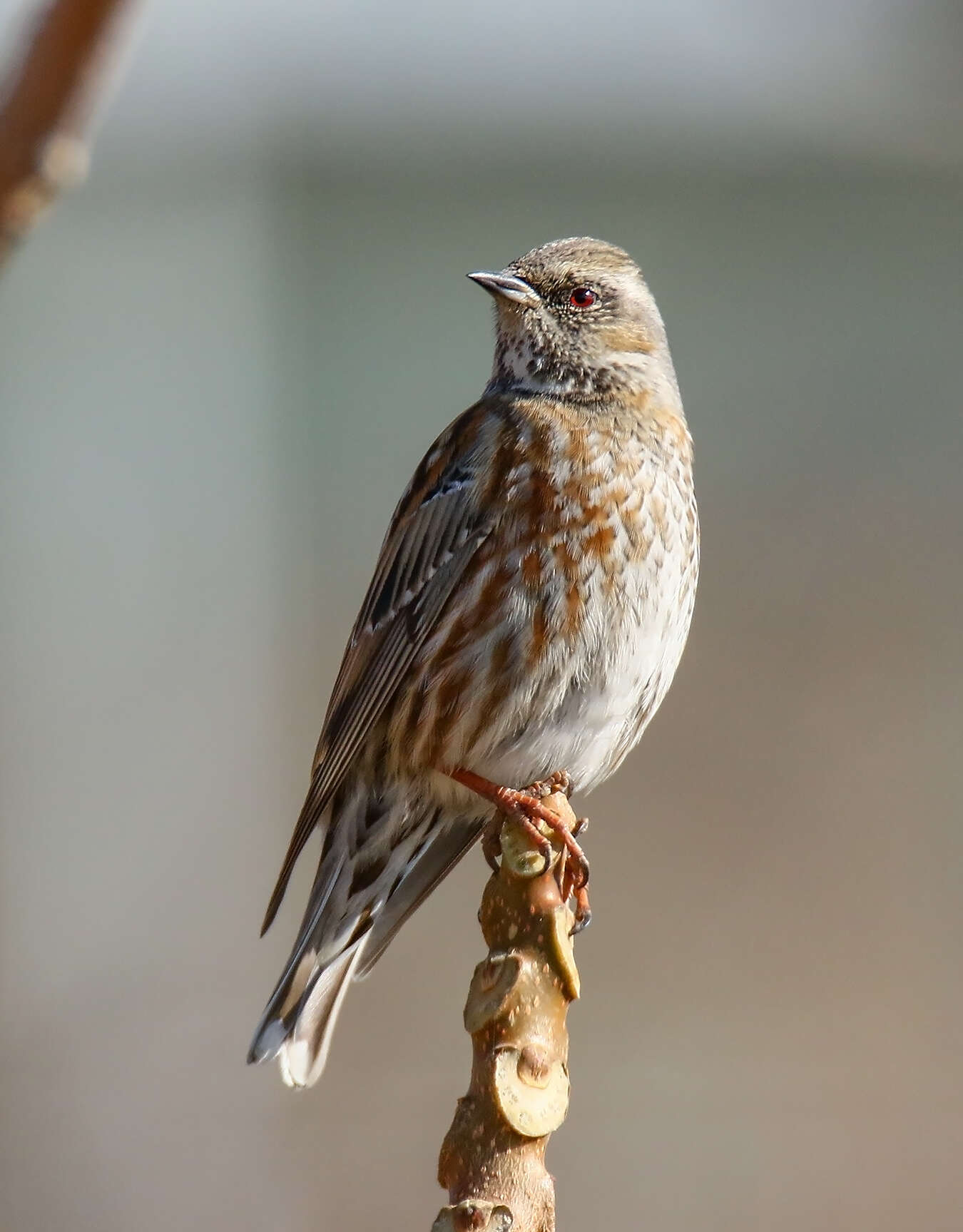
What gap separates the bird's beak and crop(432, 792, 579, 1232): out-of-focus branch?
235cm

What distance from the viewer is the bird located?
352 cm

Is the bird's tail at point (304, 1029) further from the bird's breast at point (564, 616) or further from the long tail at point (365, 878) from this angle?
the bird's breast at point (564, 616)

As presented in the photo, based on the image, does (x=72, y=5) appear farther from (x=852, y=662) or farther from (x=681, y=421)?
(x=852, y=662)

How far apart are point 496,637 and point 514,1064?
1882 millimetres

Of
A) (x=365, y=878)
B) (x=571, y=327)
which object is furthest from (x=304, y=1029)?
(x=571, y=327)

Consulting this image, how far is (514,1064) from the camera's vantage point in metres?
1.77

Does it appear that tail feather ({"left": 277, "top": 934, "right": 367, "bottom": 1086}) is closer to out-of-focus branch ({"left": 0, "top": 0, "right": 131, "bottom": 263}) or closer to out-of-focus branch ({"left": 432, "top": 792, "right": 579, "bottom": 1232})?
out-of-focus branch ({"left": 432, "top": 792, "right": 579, "bottom": 1232})

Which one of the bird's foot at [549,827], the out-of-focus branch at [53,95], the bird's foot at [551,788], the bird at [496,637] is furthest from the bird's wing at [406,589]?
the out-of-focus branch at [53,95]

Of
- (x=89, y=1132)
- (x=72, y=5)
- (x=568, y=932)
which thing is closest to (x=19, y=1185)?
(x=89, y=1132)

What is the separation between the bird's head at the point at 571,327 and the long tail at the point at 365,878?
49.0 inches

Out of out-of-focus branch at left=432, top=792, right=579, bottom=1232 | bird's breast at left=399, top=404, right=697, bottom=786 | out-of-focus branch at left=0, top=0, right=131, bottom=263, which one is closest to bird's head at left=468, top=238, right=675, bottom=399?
bird's breast at left=399, top=404, right=697, bottom=786

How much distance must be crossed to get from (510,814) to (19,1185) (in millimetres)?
4609

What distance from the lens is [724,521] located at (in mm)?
8125

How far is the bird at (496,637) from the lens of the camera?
352 centimetres
